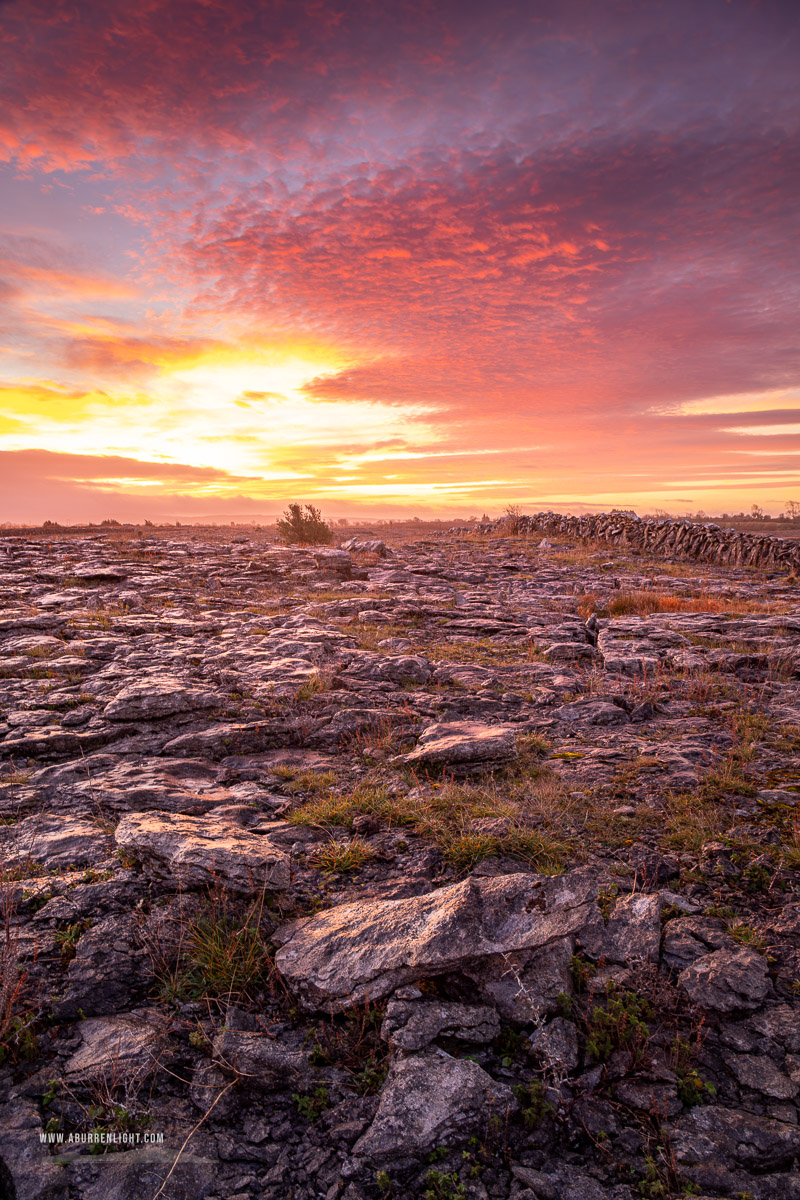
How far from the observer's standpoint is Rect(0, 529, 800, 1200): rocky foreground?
2.75 meters

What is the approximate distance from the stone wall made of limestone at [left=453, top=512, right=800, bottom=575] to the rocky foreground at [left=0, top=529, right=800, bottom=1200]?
54.0 feet

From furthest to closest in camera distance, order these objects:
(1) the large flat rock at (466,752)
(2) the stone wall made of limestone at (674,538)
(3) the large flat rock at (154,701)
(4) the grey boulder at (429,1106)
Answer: (2) the stone wall made of limestone at (674,538), (3) the large flat rock at (154,701), (1) the large flat rock at (466,752), (4) the grey boulder at (429,1106)

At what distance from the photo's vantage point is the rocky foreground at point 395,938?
275cm

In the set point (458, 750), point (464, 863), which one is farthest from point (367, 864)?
point (458, 750)

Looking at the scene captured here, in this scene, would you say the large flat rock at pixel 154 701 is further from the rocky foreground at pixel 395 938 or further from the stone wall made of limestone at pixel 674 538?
the stone wall made of limestone at pixel 674 538

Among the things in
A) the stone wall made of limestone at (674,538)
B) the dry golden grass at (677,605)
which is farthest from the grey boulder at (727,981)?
the stone wall made of limestone at (674,538)

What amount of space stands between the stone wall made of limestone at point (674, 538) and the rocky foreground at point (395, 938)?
1645cm

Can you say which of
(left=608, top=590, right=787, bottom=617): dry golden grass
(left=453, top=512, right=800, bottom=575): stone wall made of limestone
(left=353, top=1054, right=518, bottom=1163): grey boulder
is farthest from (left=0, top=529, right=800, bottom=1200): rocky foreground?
(left=453, top=512, right=800, bottom=575): stone wall made of limestone

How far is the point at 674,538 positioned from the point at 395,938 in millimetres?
26426

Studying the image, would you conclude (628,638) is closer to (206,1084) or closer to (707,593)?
(707,593)

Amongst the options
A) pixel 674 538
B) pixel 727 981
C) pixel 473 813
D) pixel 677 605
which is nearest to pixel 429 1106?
pixel 727 981

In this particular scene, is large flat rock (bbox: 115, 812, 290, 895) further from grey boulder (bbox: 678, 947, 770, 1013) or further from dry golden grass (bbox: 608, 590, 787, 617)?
dry golden grass (bbox: 608, 590, 787, 617)

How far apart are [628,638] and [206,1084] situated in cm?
1062

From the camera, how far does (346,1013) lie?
342 cm
